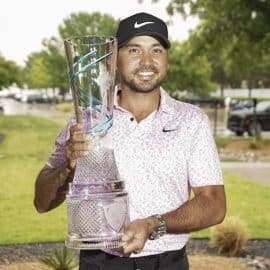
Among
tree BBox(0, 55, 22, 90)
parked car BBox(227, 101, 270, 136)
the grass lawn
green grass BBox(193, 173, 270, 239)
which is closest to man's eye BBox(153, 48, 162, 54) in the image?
the grass lawn

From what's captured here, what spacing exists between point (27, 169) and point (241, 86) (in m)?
81.9

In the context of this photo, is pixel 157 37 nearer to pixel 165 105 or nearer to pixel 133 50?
pixel 133 50

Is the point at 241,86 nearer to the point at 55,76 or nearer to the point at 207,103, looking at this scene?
the point at 207,103

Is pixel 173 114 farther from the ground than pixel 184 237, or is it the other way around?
pixel 173 114

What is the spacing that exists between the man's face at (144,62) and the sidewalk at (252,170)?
A: 10619mm

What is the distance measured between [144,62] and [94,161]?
19.1 inches

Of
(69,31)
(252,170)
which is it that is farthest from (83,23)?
(252,170)

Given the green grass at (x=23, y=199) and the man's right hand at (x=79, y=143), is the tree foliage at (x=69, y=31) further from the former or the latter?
the man's right hand at (x=79, y=143)

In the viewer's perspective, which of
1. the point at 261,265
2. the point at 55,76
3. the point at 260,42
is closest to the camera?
the point at 261,265

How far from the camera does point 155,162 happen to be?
2.52 meters

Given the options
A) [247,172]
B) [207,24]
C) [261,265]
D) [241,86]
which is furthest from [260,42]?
[241,86]

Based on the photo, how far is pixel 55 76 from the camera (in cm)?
5459

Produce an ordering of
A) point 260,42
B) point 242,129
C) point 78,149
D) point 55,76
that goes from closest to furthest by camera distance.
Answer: point 78,149 → point 260,42 → point 242,129 → point 55,76

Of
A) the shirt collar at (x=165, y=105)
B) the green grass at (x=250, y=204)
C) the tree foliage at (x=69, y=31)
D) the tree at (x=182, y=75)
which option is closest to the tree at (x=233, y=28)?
the green grass at (x=250, y=204)
